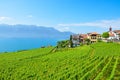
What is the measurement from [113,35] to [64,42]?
40387 millimetres

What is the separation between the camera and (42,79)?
126ft

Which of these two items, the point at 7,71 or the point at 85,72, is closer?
the point at 85,72

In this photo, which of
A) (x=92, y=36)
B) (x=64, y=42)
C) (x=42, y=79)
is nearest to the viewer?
(x=42, y=79)

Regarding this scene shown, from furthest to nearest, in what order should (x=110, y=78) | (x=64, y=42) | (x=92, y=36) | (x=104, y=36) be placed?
(x=92, y=36) → (x=104, y=36) → (x=64, y=42) → (x=110, y=78)

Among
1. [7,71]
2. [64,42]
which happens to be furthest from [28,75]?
[64,42]

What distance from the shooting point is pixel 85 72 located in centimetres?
4031

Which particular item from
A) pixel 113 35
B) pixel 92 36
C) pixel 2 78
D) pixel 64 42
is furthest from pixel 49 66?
pixel 113 35

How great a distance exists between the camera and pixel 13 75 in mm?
43688

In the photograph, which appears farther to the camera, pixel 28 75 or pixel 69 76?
pixel 28 75

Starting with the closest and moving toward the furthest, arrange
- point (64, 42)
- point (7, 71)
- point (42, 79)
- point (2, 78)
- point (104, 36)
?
point (42, 79) → point (2, 78) → point (7, 71) → point (64, 42) → point (104, 36)

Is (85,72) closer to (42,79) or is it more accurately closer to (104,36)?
(42,79)

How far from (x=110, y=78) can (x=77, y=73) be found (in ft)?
21.7

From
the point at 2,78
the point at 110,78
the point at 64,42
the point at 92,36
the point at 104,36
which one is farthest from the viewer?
the point at 92,36

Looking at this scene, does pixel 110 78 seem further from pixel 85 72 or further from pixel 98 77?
pixel 85 72
